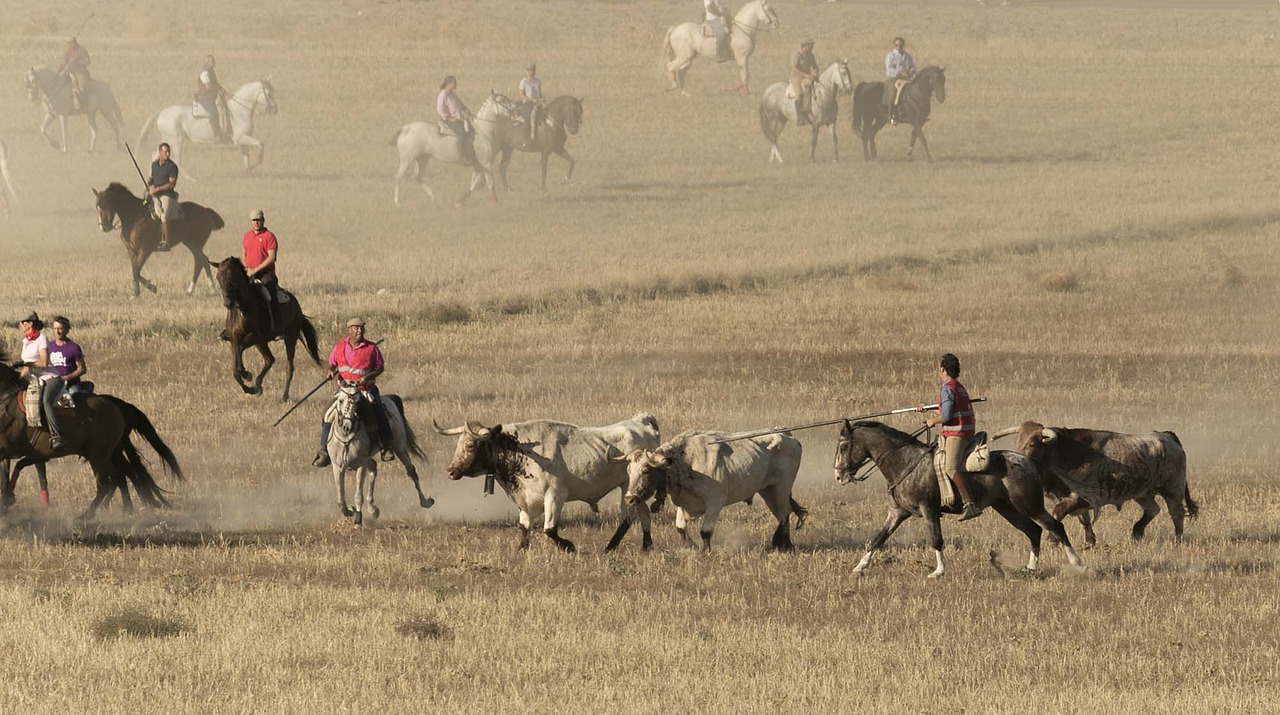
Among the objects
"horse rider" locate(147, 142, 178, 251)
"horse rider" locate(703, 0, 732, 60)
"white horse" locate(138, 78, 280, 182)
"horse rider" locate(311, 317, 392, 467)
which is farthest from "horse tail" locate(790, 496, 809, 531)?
"horse rider" locate(703, 0, 732, 60)

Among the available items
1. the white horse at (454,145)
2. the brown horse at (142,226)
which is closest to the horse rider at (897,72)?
the white horse at (454,145)

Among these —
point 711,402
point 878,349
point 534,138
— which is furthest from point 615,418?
point 534,138

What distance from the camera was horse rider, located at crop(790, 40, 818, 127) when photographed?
52.0 m

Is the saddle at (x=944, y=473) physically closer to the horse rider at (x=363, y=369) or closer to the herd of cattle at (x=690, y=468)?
the herd of cattle at (x=690, y=468)

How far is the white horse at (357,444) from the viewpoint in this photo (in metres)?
16.5

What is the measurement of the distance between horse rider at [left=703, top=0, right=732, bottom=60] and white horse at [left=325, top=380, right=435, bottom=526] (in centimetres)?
4430

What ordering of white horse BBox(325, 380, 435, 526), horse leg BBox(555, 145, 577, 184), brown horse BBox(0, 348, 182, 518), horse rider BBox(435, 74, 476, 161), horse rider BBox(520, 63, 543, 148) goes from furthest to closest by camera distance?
horse leg BBox(555, 145, 577, 184)
horse rider BBox(520, 63, 543, 148)
horse rider BBox(435, 74, 476, 161)
white horse BBox(325, 380, 435, 526)
brown horse BBox(0, 348, 182, 518)

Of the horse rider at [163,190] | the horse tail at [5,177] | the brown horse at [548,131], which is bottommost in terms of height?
the horse rider at [163,190]

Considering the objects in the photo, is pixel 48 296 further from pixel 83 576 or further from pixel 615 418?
pixel 83 576

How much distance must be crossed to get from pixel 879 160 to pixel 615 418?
3402cm

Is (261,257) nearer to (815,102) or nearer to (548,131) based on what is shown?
(548,131)

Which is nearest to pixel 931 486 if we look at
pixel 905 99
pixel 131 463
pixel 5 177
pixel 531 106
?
pixel 131 463

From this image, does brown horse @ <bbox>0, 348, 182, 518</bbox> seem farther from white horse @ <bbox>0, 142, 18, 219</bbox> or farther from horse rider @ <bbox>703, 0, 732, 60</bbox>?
horse rider @ <bbox>703, 0, 732, 60</bbox>

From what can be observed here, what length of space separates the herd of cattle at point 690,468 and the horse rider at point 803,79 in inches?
1455
